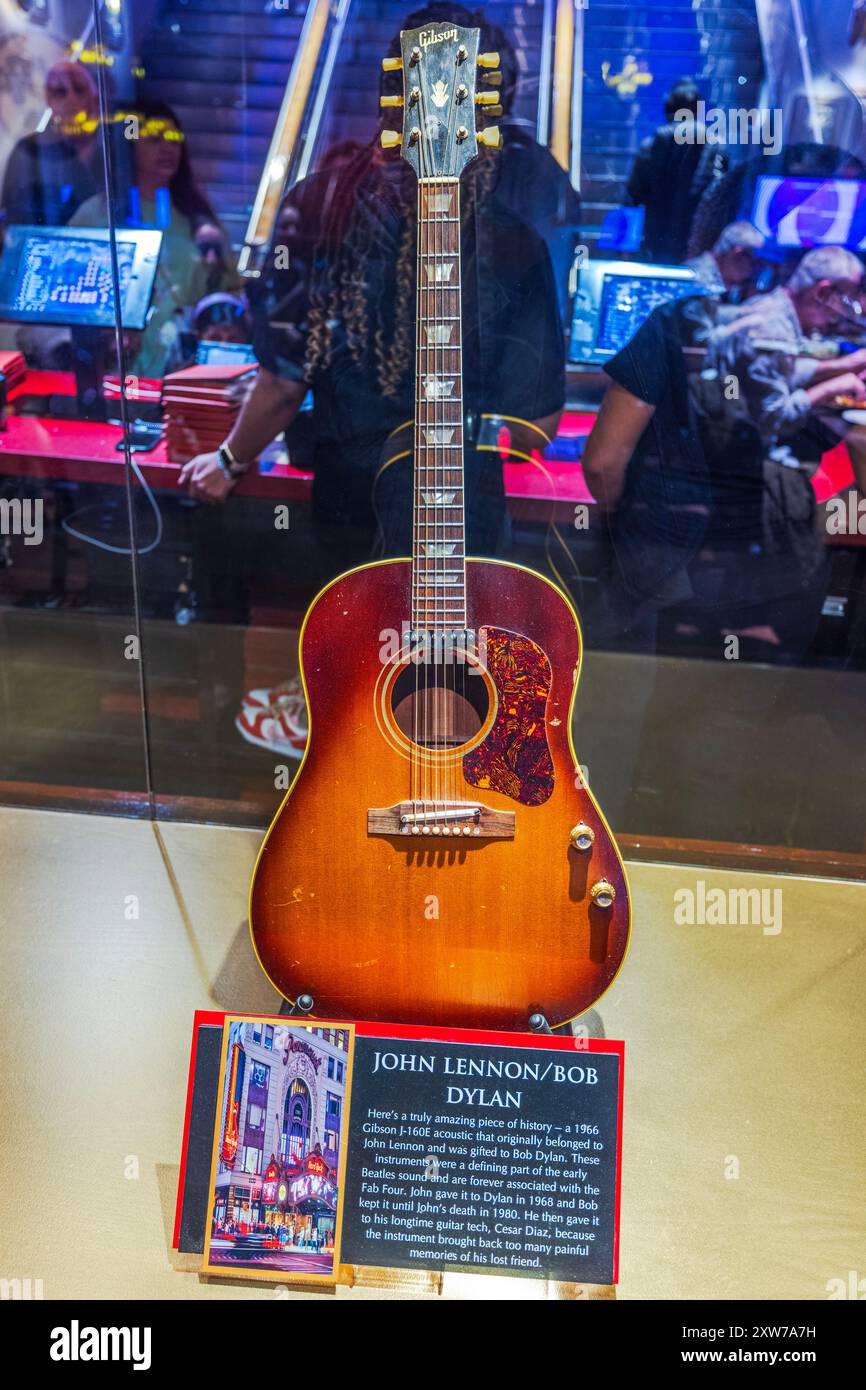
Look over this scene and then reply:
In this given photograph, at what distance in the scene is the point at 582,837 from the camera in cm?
125

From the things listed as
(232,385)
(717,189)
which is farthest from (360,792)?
(717,189)

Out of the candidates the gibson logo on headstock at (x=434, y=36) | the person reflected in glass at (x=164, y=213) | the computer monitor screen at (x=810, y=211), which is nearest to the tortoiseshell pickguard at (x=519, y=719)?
the gibson logo on headstock at (x=434, y=36)

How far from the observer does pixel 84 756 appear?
7.89 feet

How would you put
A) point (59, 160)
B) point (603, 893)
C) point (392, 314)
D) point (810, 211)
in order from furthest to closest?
1. point (59, 160)
2. point (810, 211)
3. point (392, 314)
4. point (603, 893)

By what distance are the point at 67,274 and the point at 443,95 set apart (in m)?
Result: 1.21

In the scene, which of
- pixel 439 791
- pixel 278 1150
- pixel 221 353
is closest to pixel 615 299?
pixel 221 353

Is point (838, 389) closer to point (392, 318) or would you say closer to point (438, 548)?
point (392, 318)

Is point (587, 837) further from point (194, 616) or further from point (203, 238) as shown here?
point (203, 238)

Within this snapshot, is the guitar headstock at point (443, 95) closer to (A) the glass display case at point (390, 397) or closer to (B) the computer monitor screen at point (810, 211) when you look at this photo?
(A) the glass display case at point (390, 397)

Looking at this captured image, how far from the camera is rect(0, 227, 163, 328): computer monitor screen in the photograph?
6.84 feet

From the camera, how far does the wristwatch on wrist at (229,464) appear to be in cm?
222

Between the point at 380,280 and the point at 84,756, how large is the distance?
1328 mm

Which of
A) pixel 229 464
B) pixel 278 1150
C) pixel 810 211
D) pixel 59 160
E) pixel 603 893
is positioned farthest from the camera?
pixel 229 464
